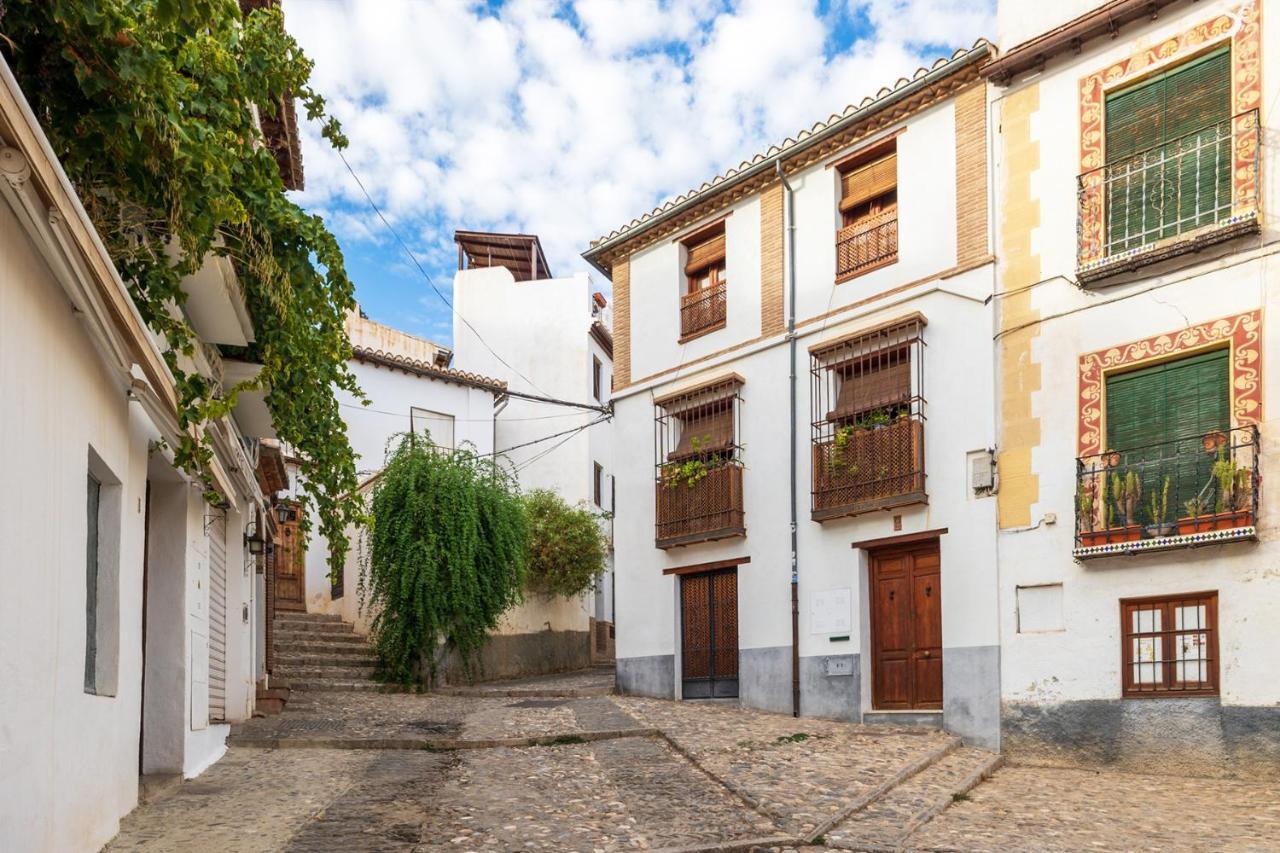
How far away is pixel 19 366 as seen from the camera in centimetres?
486

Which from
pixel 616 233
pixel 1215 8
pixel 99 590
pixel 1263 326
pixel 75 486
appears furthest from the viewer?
pixel 616 233

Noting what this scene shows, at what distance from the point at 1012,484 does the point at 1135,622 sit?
1819mm

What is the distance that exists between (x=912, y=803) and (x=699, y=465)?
7183 mm

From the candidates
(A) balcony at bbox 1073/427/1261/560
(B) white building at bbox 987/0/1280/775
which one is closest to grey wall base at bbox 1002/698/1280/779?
(B) white building at bbox 987/0/1280/775

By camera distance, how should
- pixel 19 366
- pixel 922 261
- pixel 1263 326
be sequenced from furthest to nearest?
1. pixel 922 261
2. pixel 1263 326
3. pixel 19 366

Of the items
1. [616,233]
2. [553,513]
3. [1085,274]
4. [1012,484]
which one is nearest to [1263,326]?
[1085,274]

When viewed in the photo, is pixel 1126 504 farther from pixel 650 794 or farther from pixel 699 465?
pixel 699 465

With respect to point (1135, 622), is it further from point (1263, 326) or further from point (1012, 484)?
point (1263, 326)

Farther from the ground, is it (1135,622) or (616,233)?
(616,233)

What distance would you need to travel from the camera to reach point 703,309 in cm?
1634

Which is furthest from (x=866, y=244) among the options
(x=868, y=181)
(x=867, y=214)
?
(x=868, y=181)

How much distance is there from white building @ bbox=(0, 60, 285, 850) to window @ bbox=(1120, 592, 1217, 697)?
815cm

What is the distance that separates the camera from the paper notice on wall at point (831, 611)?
13828mm

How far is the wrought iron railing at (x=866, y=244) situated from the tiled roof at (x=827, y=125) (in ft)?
4.00
